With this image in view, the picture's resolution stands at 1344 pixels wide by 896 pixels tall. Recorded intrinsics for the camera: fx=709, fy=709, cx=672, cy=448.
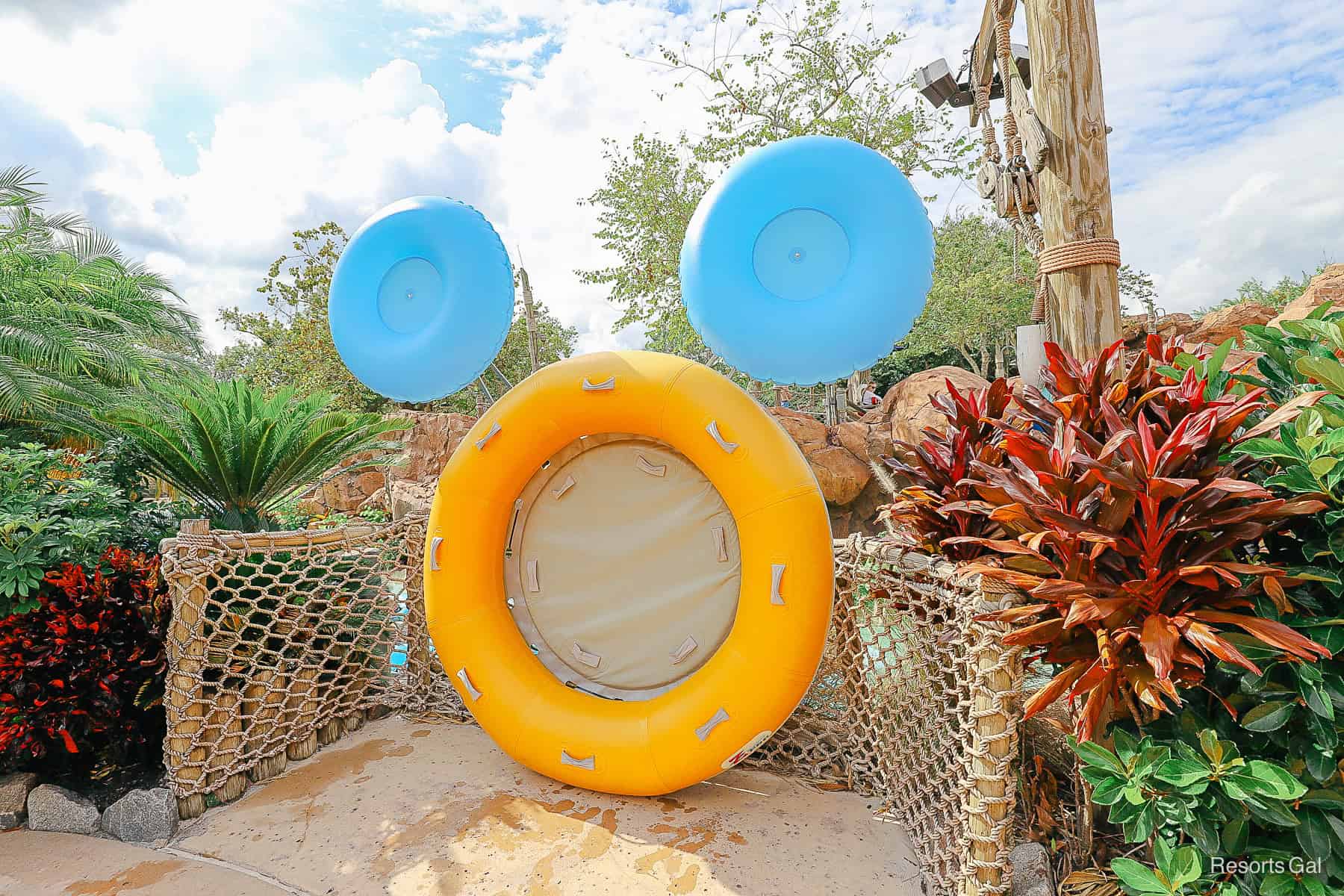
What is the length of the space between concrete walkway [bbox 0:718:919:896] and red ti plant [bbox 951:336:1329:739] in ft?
2.88

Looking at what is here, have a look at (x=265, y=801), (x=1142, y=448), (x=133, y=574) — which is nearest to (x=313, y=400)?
(x=133, y=574)

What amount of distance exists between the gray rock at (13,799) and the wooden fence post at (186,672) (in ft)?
1.48

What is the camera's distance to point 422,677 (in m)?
2.86

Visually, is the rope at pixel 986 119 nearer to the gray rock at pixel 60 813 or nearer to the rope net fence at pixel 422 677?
the rope net fence at pixel 422 677

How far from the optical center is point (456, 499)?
234cm

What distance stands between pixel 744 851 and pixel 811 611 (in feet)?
2.19

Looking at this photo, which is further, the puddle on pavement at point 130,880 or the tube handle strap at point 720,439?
the tube handle strap at point 720,439

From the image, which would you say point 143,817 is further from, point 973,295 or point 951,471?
point 973,295

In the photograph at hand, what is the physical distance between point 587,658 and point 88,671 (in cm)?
157

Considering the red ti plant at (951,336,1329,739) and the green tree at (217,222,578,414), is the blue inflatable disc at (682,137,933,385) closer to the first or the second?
the red ti plant at (951,336,1329,739)

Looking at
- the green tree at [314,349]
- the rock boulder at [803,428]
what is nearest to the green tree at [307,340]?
the green tree at [314,349]

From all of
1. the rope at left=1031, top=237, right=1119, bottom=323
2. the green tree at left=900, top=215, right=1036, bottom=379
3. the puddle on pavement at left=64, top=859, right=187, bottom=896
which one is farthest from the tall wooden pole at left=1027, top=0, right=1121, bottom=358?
the green tree at left=900, top=215, right=1036, bottom=379

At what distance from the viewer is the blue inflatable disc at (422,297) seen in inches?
99.1

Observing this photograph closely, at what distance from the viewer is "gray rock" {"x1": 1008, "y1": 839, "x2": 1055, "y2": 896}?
165 centimetres
